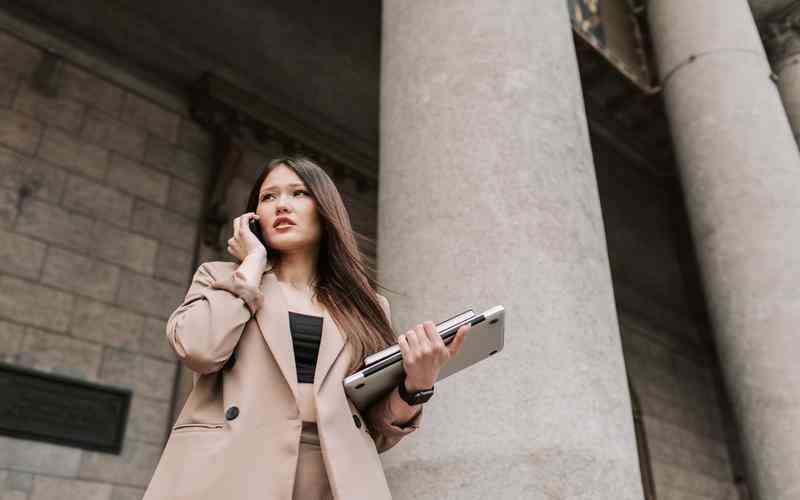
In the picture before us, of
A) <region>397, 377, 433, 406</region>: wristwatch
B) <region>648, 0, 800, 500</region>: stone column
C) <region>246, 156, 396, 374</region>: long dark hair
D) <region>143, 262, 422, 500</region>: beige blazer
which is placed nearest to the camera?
<region>143, 262, 422, 500</region>: beige blazer

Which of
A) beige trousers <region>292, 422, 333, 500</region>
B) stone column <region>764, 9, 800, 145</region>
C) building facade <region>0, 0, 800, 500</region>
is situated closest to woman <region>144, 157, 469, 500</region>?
beige trousers <region>292, 422, 333, 500</region>

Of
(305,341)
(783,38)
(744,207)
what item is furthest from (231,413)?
(783,38)

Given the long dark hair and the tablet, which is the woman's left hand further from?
the long dark hair

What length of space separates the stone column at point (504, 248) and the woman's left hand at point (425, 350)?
89 cm

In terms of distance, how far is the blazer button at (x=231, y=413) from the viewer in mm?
1612

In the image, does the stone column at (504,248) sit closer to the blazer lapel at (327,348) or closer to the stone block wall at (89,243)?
the blazer lapel at (327,348)

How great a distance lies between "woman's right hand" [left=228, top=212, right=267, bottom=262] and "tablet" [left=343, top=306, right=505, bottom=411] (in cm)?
43

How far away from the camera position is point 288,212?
2041 millimetres

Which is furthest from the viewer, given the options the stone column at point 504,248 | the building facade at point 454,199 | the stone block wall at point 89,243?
Answer: the stone block wall at point 89,243

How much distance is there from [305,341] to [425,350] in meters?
0.34

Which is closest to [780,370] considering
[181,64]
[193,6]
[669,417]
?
[181,64]

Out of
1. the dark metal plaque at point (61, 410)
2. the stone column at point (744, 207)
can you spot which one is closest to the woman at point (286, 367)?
the stone column at point (744, 207)

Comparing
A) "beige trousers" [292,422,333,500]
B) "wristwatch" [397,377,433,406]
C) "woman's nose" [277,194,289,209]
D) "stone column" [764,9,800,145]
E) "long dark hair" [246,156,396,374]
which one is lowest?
"beige trousers" [292,422,333,500]

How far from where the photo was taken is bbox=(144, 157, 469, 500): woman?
1560 mm
